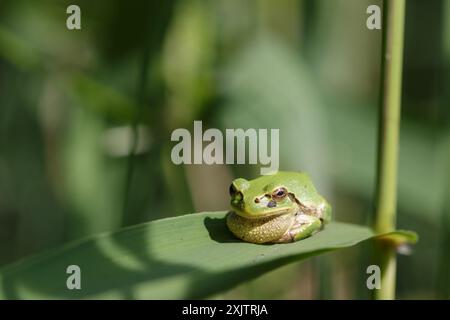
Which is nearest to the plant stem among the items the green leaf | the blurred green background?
the green leaf

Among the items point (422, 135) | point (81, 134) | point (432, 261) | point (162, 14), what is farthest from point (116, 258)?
point (432, 261)

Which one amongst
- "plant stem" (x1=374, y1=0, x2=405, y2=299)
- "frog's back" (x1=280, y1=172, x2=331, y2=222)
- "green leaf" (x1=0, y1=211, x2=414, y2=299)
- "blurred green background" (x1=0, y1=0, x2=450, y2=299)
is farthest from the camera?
"blurred green background" (x1=0, y1=0, x2=450, y2=299)

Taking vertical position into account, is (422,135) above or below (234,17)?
below

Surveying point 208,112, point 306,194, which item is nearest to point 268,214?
point 306,194

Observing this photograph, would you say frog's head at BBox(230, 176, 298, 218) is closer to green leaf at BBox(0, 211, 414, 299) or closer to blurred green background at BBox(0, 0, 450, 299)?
green leaf at BBox(0, 211, 414, 299)

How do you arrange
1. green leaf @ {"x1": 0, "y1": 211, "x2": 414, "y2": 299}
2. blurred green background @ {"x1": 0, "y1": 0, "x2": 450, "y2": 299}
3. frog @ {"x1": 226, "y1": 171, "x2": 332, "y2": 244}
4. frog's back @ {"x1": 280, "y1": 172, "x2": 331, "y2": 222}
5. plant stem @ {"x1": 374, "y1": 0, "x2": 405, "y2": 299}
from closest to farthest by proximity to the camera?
green leaf @ {"x1": 0, "y1": 211, "x2": 414, "y2": 299} < plant stem @ {"x1": 374, "y1": 0, "x2": 405, "y2": 299} < frog @ {"x1": 226, "y1": 171, "x2": 332, "y2": 244} < frog's back @ {"x1": 280, "y1": 172, "x2": 331, "y2": 222} < blurred green background @ {"x1": 0, "y1": 0, "x2": 450, "y2": 299}
